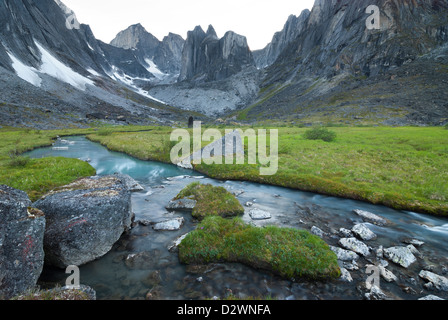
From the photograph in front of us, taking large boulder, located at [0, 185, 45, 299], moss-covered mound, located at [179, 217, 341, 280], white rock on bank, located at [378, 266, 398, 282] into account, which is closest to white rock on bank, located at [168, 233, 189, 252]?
moss-covered mound, located at [179, 217, 341, 280]

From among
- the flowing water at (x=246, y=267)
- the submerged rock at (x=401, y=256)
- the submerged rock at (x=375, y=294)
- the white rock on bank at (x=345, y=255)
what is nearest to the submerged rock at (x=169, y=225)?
the flowing water at (x=246, y=267)

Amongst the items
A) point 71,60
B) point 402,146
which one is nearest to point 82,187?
point 402,146

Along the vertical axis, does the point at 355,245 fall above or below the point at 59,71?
below

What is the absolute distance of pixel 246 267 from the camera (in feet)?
35.4

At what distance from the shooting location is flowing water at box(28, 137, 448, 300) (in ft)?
29.9

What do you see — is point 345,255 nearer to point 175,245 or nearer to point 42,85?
point 175,245

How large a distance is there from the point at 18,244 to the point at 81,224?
2.78 m

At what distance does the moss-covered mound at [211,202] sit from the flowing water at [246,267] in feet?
3.37

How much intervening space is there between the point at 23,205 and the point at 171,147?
106ft

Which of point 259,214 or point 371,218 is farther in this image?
point 259,214

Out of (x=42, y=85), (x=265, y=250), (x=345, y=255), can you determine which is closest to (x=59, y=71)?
(x=42, y=85)

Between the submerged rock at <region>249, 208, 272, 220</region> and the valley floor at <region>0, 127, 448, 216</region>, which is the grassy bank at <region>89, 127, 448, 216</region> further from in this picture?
the submerged rock at <region>249, 208, 272, 220</region>

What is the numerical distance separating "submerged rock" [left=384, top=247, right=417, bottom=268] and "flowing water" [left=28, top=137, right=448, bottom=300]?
282mm

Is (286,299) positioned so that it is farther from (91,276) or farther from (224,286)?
(91,276)
